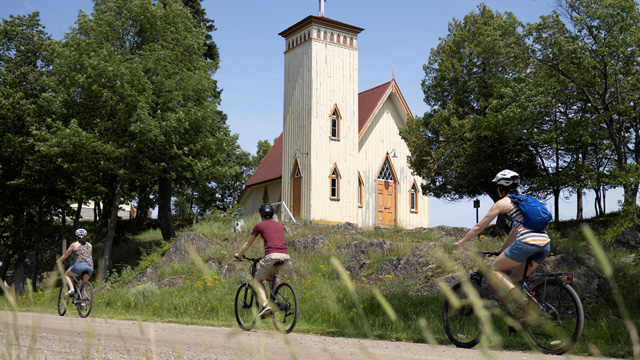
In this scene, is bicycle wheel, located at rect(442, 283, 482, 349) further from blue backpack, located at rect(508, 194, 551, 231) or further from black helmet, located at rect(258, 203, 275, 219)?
black helmet, located at rect(258, 203, 275, 219)

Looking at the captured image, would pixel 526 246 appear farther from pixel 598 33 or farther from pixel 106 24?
pixel 106 24

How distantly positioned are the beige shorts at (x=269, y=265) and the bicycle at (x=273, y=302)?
125 mm

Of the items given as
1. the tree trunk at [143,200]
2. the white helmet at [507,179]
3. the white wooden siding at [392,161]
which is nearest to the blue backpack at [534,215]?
the white helmet at [507,179]

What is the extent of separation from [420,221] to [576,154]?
11.8 meters

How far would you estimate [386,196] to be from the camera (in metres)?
35.5

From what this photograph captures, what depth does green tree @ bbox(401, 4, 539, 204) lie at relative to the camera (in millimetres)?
27562

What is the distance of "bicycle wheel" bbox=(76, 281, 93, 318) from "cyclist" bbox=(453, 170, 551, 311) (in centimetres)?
1113

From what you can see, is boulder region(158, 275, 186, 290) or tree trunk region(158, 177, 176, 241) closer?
boulder region(158, 275, 186, 290)

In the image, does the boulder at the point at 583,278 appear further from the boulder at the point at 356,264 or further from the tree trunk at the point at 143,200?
the tree trunk at the point at 143,200

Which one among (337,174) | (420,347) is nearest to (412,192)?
(337,174)

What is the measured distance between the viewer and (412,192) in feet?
121

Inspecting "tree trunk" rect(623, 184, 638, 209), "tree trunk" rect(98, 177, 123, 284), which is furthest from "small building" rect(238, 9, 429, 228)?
"tree trunk" rect(623, 184, 638, 209)

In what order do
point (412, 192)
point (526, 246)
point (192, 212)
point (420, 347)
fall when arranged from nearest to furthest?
point (526, 246)
point (420, 347)
point (412, 192)
point (192, 212)

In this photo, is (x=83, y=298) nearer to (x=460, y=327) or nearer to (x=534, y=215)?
(x=460, y=327)
